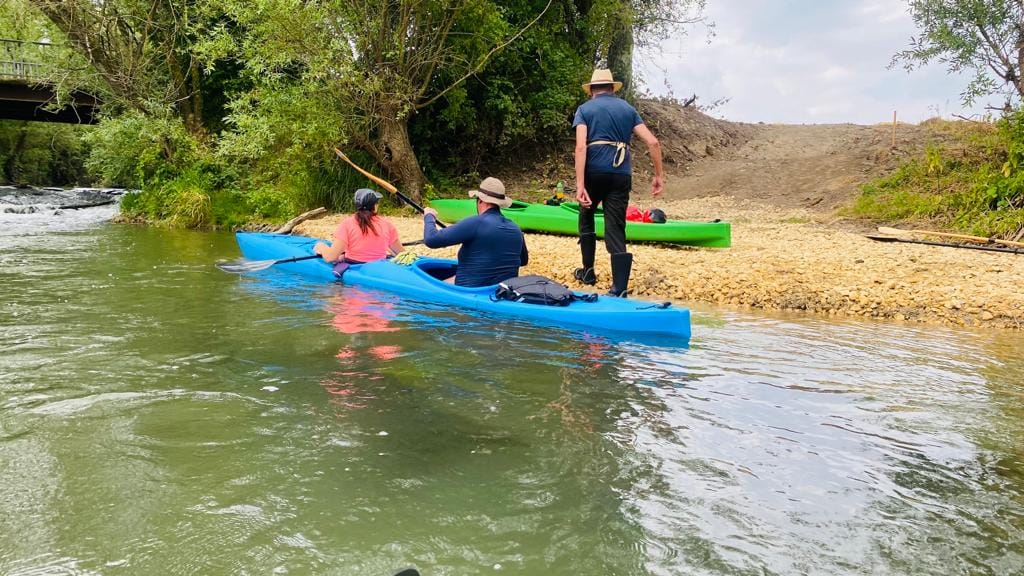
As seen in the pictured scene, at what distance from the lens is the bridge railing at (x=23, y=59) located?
55.0 ft

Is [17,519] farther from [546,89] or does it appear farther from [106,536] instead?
[546,89]

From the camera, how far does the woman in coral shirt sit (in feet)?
24.7

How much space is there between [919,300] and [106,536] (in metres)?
6.34

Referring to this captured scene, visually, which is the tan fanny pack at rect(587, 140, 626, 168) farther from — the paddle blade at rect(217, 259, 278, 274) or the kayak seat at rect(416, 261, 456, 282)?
the paddle blade at rect(217, 259, 278, 274)

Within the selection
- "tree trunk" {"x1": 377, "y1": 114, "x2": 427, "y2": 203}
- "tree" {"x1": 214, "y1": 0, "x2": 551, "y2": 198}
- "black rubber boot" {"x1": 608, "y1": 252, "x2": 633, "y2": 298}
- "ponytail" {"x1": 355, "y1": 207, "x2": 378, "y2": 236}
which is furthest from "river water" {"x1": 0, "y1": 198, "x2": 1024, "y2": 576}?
"tree trunk" {"x1": 377, "y1": 114, "x2": 427, "y2": 203}

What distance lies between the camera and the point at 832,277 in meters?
7.19

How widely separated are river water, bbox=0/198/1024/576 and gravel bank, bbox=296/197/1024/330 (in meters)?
0.63

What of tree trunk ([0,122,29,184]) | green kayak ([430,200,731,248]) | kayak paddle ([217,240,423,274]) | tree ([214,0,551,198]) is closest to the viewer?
kayak paddle ([217,240,423,274])

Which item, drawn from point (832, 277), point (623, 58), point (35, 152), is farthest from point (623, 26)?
point (35, 152)


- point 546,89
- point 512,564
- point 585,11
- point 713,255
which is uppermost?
point 585,11

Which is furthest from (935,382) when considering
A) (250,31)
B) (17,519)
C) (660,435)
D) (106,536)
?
(250,31)

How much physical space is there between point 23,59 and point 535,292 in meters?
19.4

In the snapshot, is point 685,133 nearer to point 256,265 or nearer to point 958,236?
point 958,236

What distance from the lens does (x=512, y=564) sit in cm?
229
